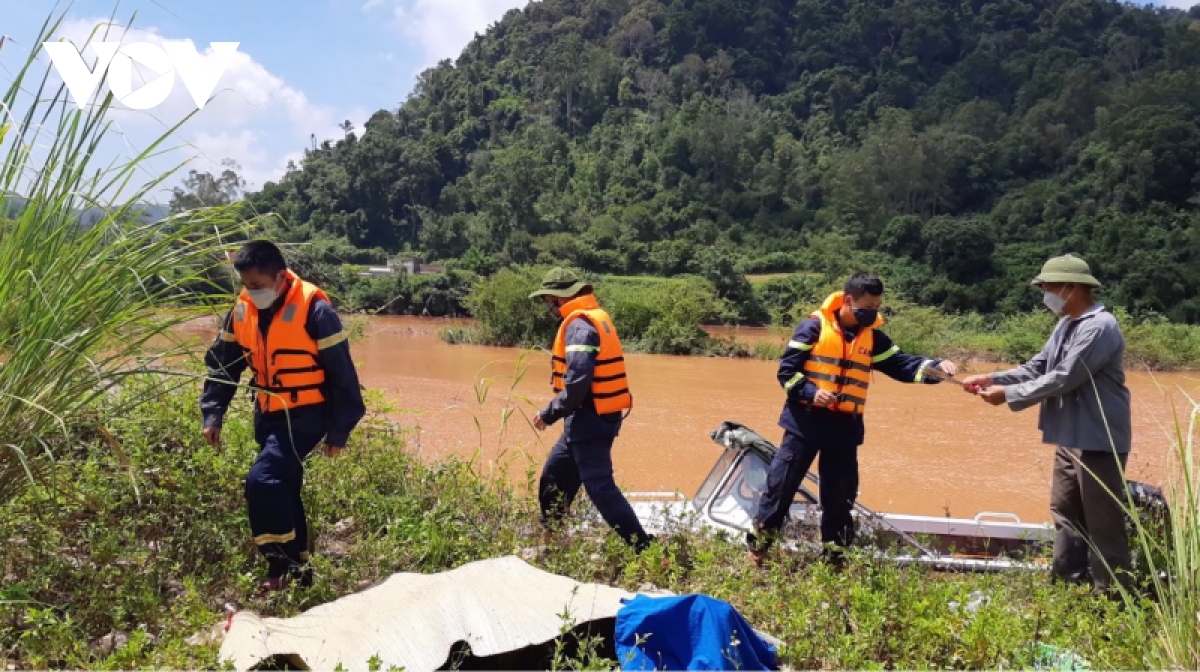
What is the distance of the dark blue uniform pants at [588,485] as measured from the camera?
159 inches

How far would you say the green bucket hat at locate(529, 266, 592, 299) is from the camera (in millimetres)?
4352

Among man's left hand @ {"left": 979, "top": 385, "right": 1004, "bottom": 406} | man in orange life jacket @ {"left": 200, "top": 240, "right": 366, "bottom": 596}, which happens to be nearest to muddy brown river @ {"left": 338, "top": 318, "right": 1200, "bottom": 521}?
Answer: man's left hand @ {"left": 979, "top": 385, "right": 1004, "bottom": 406}

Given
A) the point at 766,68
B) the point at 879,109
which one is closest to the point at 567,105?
the point at 766,68

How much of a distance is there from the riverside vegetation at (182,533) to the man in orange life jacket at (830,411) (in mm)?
327

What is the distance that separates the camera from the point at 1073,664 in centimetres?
250

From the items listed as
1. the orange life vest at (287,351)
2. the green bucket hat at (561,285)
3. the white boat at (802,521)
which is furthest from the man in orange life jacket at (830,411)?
the orange life vest at (287,351)

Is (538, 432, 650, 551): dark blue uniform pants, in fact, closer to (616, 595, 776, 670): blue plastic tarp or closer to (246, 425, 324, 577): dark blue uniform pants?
(246, 425, 324, 577): dark blue uniform pants

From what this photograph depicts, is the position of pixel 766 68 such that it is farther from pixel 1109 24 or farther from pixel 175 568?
pixel 175 568

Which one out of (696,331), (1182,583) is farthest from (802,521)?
(696,331)

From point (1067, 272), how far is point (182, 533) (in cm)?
390

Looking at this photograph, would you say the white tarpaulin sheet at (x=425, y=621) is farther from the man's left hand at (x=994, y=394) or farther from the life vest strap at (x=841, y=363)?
the man's left hand at (x=994, y=394)

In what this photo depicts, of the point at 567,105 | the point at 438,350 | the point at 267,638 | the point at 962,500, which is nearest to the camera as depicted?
the point at 267,638

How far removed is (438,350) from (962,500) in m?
18.1

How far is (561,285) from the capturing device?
174 inches
